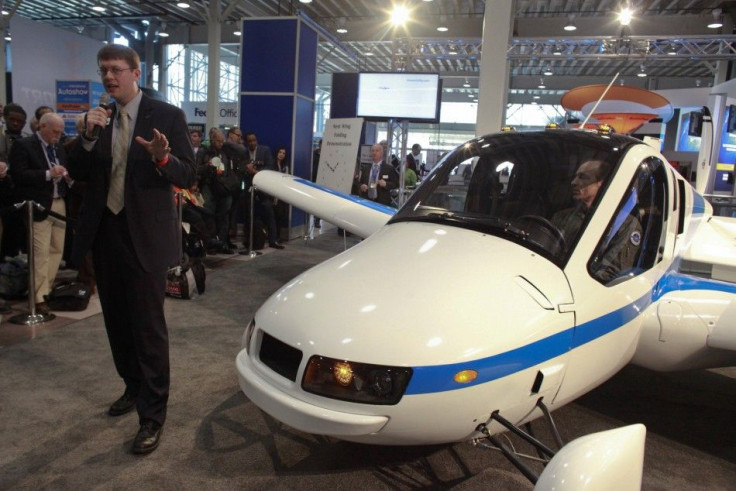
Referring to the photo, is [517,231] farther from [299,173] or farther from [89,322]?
[299,173]

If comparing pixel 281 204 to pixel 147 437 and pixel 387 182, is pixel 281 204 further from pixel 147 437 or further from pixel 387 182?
pixel 147 437

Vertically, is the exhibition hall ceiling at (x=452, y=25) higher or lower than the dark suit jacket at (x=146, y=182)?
higher

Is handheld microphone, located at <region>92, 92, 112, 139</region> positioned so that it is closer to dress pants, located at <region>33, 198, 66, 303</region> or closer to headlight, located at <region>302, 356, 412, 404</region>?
headlight, located at <region>302, 356, 412, 404</region>

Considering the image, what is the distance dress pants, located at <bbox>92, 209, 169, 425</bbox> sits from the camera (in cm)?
264

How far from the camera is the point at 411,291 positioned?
6.95ft

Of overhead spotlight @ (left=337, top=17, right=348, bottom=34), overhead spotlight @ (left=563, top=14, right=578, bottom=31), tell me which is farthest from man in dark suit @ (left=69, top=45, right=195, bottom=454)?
overhead spotlight @ (left=337, top=17, right=348, bottom=34)

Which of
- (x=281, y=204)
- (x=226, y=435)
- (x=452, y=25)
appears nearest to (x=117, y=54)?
(x=226, y=435)

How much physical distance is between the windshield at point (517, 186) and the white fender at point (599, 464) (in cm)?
90

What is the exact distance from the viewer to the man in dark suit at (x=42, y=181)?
4684 millimetres

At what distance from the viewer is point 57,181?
493 cm

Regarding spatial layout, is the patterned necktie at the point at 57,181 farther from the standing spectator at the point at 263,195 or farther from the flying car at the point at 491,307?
the flying car at the point at 491,307

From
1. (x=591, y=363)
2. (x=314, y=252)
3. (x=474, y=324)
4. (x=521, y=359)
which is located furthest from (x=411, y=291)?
(x=314, y=252)

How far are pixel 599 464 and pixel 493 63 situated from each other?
28.0ft

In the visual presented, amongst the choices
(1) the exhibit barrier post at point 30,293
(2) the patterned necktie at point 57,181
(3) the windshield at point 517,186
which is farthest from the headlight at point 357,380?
(2) the patterned necktie at point 57,181
